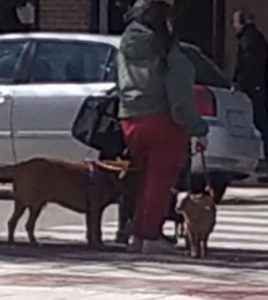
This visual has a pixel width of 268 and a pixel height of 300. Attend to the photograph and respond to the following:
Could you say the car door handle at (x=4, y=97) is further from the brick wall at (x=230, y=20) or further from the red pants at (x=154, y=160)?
the brick wall at (x=230, y=20)

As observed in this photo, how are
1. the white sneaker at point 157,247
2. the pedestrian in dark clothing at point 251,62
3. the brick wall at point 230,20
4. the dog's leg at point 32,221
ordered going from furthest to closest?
the brick wall at point 230,20, the pedestrian in dark clothing at point 251,62, the dog's leg at point 32,221, the white sneaker at point 157,247

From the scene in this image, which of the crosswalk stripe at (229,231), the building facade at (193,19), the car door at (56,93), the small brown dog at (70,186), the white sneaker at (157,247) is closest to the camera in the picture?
the white sneaker at (157,247)

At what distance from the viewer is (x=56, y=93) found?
52.2 ft

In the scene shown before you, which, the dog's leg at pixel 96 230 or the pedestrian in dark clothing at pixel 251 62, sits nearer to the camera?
the dog's leg at pixel 96 230

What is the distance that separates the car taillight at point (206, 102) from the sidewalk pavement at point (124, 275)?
3.20 metres

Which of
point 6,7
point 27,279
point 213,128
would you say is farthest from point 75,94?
point 6,7

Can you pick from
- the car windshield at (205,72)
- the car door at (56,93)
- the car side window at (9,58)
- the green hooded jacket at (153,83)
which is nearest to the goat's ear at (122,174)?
the green hooded jacket at (153,83)

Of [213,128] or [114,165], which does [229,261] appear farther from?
[213,128]

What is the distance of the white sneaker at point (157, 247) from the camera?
12.4 m

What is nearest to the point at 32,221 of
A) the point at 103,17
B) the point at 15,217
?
the point at 15,217

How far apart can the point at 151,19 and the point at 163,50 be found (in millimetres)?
268

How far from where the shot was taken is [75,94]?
1582 cm

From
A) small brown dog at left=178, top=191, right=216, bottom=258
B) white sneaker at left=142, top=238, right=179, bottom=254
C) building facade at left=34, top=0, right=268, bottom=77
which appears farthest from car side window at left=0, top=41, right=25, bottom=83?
building facade at left=34, top=0, right=268, bottom=77

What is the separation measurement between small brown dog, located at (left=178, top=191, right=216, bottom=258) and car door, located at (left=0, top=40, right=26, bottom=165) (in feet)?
14.1
